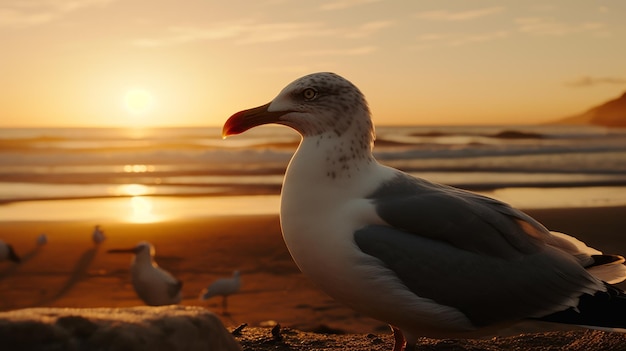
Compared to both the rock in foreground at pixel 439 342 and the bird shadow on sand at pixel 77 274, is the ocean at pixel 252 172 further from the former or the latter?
the rock in foreground at pixel 439 342

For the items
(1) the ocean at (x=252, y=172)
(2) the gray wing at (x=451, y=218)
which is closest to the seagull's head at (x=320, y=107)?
(2) the gray wing at (x=451, y=218)

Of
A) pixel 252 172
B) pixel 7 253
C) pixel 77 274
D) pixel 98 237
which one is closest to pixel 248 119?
pixel 77 274

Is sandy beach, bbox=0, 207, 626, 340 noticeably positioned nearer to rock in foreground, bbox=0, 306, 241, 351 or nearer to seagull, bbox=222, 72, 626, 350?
seagull, bbox=222, 72, 626, 350

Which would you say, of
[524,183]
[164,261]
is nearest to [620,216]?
[524,183]

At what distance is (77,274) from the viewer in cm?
1052

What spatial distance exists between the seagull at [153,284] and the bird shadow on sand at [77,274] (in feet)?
3.05

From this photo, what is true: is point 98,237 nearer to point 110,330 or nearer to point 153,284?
point 153,284

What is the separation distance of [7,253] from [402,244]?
27.6 ft

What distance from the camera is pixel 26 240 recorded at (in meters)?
12.6

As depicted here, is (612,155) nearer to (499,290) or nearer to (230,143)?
(230,143)

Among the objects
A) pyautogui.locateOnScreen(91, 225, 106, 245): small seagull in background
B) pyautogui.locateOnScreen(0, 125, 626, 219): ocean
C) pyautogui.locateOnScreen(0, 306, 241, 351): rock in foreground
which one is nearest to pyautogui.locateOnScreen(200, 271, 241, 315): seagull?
pyautogui.locateOnScreen(91, 225, 106, 245): small seagull in background

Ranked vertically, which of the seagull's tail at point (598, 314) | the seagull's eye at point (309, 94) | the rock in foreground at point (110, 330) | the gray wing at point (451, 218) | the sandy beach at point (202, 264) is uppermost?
the seagull's eye at point (309, 94)

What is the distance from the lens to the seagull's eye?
4203 millimetres

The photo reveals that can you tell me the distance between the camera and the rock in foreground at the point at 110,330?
318 centimetres
